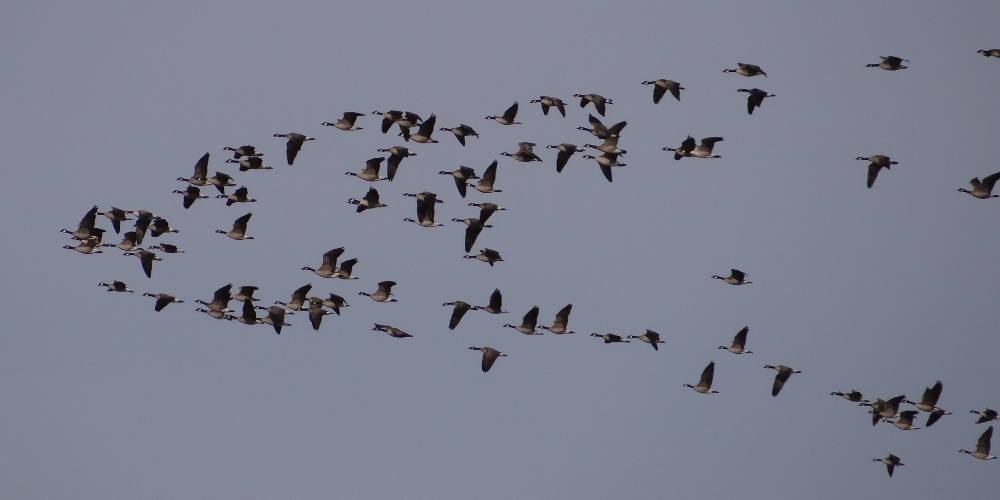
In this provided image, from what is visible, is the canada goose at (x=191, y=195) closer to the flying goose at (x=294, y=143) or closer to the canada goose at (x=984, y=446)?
the flying goose at (x=294, y=143)

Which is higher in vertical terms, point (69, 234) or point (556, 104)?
point (556, 104)

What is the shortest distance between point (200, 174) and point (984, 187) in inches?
865

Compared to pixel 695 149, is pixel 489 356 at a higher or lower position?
lower

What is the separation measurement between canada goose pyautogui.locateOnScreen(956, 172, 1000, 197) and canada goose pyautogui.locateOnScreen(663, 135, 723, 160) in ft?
23.2

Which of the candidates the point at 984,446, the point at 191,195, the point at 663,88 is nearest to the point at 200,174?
the point at 191,195

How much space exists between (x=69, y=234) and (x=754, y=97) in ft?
66.2

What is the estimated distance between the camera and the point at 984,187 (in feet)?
198

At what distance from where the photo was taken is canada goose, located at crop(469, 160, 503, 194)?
59.5 m

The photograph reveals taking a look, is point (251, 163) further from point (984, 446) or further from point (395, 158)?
point (984, 446)

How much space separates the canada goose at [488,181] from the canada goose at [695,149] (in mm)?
5040

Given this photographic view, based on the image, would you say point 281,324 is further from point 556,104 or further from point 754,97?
point 754,97

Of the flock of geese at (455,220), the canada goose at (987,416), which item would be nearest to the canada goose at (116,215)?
the flock of geese at (455,220)

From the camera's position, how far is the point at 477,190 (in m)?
59.5

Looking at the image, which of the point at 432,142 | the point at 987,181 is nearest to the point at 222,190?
the point at 432,142
